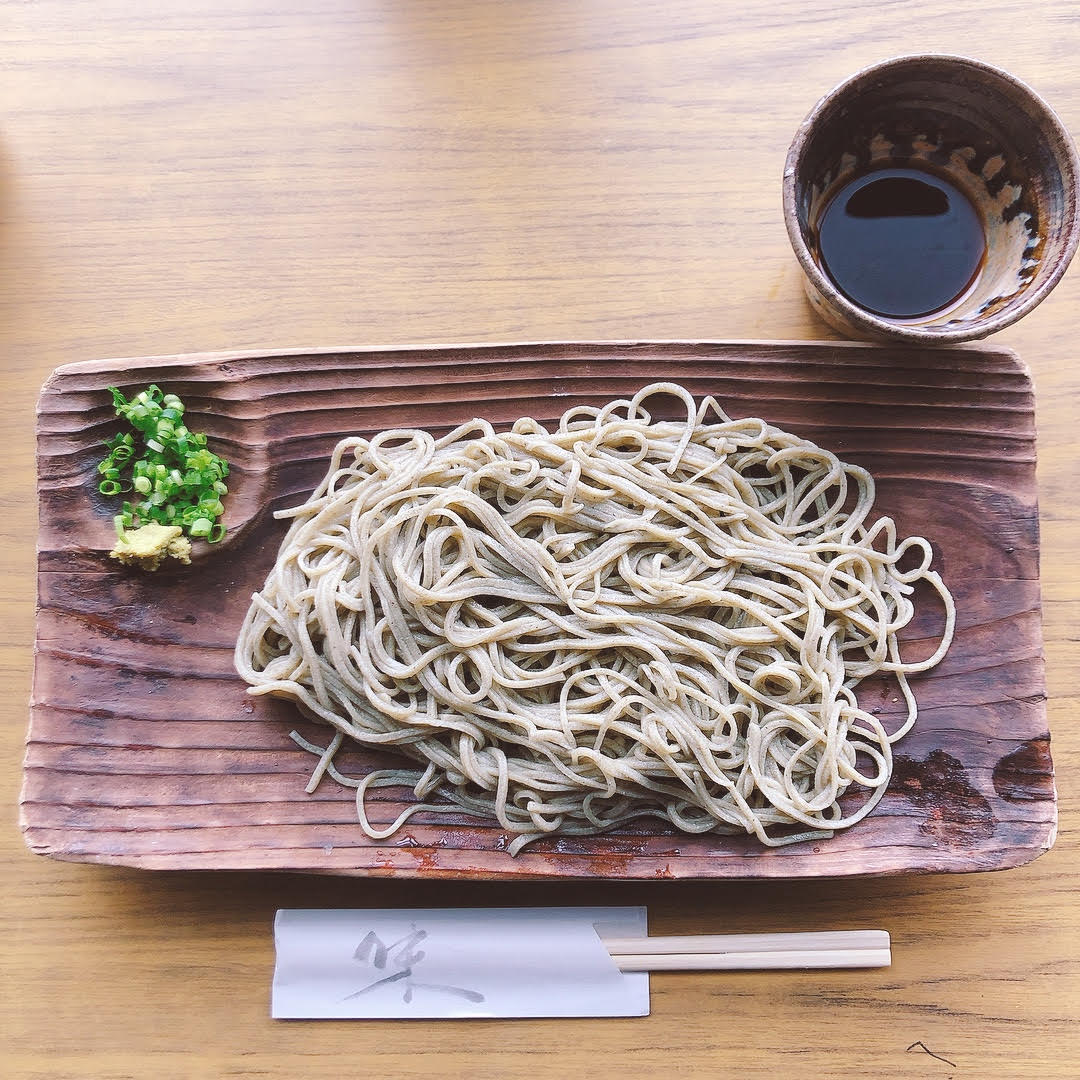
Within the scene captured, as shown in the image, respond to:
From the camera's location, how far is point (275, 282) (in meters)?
2.26

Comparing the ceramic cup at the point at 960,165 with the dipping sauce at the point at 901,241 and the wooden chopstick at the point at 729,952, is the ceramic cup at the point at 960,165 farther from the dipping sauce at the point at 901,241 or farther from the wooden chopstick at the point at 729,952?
the wooden chopstick at the point at 729,952

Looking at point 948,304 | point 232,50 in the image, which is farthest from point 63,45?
point 948,304

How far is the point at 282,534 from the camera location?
2014mm

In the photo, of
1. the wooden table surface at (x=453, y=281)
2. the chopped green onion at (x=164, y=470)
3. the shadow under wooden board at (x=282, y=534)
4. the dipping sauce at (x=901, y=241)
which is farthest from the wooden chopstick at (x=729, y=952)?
the dipping sauce at (x=901, y=241)

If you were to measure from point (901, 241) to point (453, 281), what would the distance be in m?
1.10

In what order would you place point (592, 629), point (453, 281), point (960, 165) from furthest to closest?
point (453, 281)
point (960, 165)
point (592, 629)

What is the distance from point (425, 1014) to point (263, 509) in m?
1.26

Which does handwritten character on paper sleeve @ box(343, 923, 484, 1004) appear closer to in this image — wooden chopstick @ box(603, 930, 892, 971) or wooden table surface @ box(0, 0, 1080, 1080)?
wooden table surface @ box(0, 0, 1080, 1080)

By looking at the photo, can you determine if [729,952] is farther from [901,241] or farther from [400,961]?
[901,241]

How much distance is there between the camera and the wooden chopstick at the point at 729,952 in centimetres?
202

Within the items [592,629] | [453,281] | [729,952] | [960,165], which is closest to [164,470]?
[453,281]

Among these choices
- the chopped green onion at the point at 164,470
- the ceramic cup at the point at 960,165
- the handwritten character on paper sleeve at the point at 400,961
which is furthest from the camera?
the handwritten character on paper sleeve at the point at 400,961

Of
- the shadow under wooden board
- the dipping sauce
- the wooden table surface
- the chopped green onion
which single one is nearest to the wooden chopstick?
the wooden table surface

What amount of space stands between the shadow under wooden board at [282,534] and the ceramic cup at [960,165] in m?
0.16
